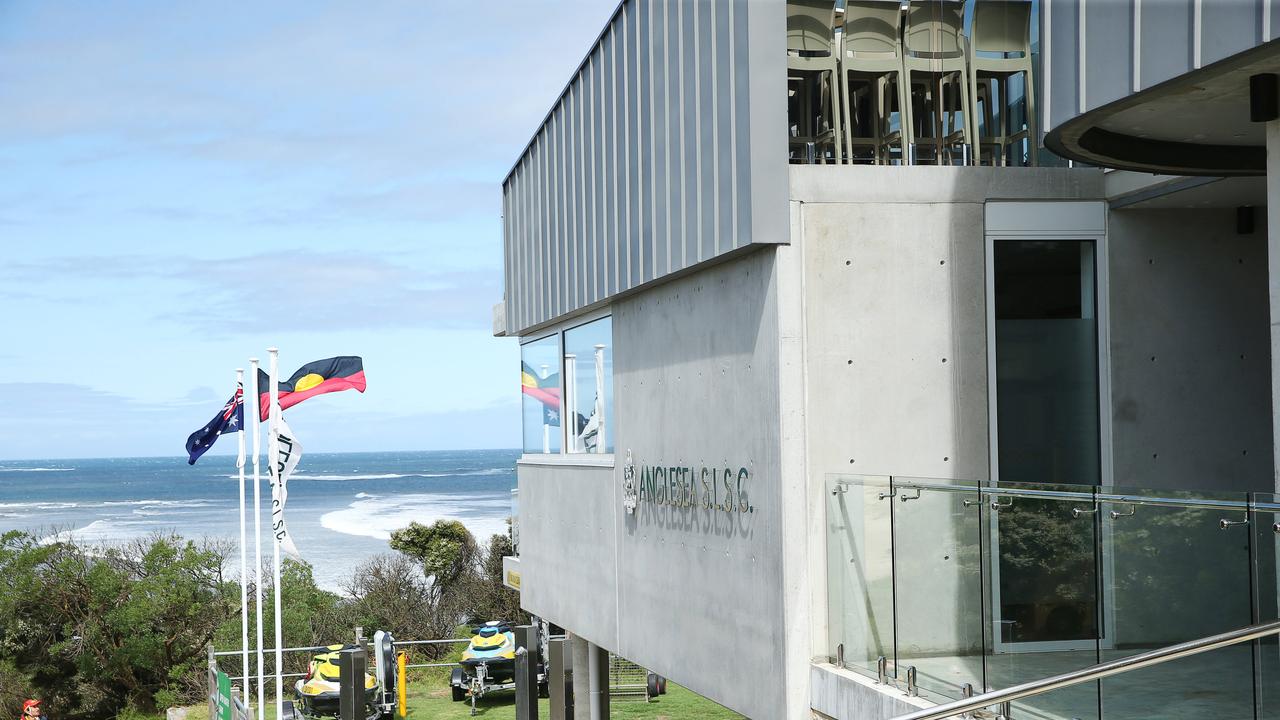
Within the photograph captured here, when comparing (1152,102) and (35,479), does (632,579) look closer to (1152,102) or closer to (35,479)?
(1152,102)

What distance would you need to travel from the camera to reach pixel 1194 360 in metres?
10.3

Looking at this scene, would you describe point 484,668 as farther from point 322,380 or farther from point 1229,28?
point 1229,28

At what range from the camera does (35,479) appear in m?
152

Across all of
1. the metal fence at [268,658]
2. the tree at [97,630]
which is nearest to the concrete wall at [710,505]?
the metal fence at [268,658]

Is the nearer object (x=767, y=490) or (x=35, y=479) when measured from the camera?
(x=767, y=490)

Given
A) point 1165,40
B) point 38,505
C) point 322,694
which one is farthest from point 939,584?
point 38,505

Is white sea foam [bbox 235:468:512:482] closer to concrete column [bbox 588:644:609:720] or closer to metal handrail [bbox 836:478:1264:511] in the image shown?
concrete column [bbox 588:644:609:720]

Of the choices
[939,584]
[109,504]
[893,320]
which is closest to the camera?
[939,584]

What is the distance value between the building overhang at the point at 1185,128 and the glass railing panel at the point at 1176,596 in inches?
91.6

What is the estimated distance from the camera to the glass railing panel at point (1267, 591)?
19.0 feet

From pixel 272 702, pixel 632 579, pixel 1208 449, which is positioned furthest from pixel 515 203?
pixel 272 702

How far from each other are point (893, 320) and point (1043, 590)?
126 inches

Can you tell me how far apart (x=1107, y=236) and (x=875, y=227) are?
6.36ft

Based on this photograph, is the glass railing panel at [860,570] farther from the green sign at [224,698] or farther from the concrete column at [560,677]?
the green sign at [224,698]
